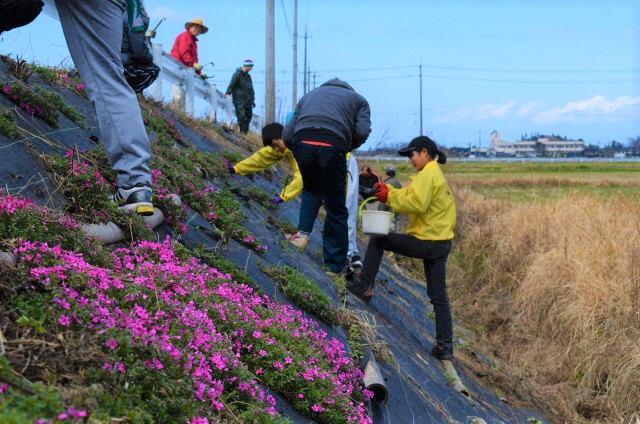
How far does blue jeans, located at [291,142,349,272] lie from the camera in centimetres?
679

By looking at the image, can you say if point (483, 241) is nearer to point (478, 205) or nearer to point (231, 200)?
point (478, 205)

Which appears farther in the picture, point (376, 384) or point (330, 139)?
point (330, 139)

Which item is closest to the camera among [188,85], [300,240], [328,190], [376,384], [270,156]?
[376,384]

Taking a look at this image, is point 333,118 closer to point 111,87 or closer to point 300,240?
point 300,240

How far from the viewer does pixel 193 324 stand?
11.0 ft

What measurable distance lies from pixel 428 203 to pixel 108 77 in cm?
337

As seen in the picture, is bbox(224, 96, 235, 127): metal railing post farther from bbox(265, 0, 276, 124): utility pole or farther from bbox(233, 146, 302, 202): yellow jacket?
bbox(233, 146, 302, 202): yellow jacket

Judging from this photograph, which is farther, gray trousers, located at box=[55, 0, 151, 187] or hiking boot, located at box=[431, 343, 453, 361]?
hiking boot, located at box=[431, 343, 453, 361]

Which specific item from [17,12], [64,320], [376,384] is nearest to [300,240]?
[376,384]

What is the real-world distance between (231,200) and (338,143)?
1.09m

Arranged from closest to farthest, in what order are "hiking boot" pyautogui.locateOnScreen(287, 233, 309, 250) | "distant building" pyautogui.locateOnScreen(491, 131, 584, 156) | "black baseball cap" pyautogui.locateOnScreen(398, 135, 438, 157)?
"black baseball cap" pyautogui.locateOnScreen(398, 135, 438, 157), "hiking boot" pyautogui.locateOnScreen(287, 233, 309, 250), "distant building" pyautogui.locateOnScreen(491, 131, 584, 156)

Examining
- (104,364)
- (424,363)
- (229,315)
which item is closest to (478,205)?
(424,363)

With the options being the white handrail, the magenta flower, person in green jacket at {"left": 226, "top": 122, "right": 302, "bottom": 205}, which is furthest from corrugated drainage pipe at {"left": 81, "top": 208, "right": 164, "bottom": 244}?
the white handrail

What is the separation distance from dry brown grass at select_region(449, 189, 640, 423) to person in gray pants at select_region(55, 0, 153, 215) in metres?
5.45
